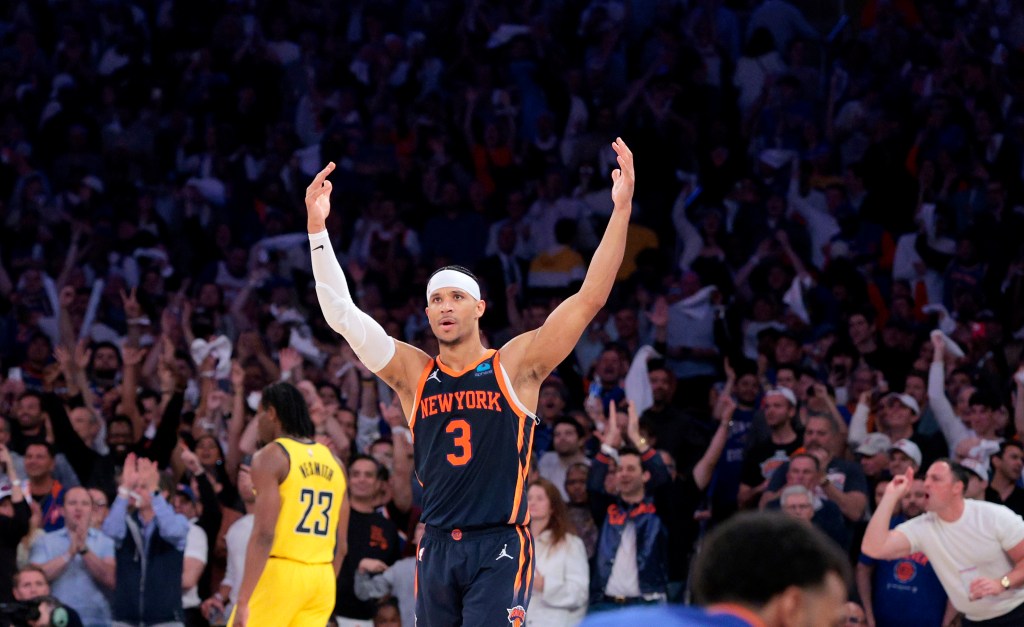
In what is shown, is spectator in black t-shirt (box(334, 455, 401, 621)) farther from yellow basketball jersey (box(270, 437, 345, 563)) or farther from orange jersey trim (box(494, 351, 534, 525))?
orange jersey trim (box(494, 351, 534, 525))

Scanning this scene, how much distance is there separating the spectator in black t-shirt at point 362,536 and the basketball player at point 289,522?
81.9 inches

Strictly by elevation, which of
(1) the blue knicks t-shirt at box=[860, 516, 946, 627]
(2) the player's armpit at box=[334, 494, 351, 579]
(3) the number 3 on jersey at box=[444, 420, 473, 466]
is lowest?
(1) the blue knicks t-shirt at box=[860, 516, 946, 627]

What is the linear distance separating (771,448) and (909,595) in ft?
5.17

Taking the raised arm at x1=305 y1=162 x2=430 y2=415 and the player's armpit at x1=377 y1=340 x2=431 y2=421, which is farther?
the player's armpit at x1=377 y1=340 x2=431 y2=421

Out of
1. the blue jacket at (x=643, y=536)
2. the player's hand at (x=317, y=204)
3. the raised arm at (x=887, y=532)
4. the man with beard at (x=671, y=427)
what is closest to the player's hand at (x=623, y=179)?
the player's hand at (x=317, y=204)

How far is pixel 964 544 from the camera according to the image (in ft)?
31.2

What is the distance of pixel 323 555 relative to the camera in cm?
862

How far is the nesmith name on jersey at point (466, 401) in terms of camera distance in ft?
21.4

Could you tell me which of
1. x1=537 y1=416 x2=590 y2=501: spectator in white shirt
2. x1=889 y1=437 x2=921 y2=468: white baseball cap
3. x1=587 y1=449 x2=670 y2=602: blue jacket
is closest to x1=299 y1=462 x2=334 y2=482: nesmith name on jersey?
x1=587 y1=449 x2=670 y2=602: blue jacket

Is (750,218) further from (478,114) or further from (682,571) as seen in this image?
(682,571)

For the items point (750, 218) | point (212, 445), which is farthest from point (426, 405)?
point (750, 218)

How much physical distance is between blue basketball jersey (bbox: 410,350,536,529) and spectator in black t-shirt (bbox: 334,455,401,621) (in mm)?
4367

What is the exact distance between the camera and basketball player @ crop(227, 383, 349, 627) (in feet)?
27.3

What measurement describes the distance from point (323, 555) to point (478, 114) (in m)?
8.91
